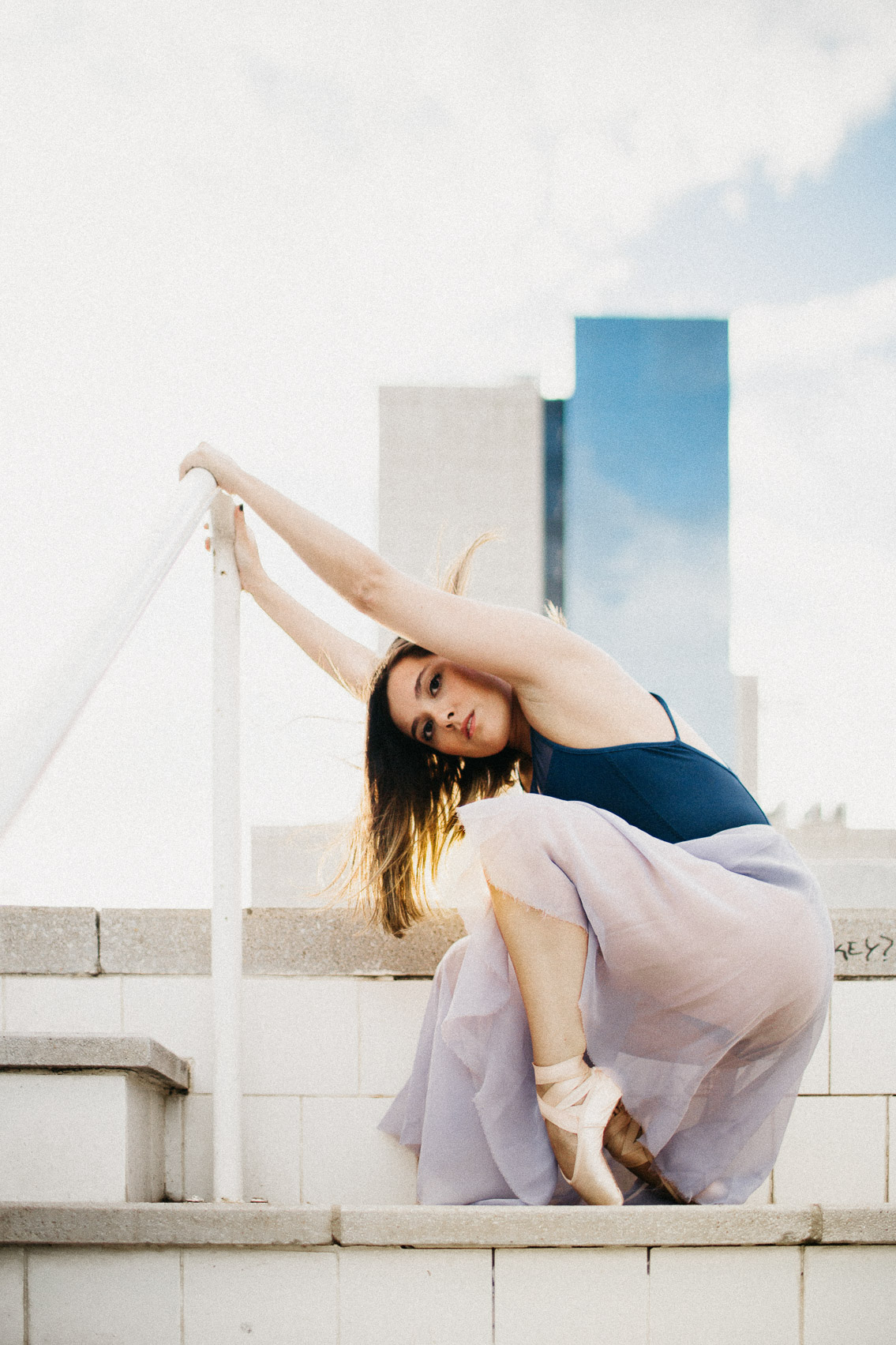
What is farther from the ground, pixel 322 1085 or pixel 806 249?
pixel 806 249

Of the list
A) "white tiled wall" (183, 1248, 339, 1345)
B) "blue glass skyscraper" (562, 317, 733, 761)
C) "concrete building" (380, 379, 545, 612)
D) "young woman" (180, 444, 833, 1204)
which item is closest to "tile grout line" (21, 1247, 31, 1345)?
"white tiled wall" (183, 1248, 339, 1345)

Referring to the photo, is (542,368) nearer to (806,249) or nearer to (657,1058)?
(806,249)

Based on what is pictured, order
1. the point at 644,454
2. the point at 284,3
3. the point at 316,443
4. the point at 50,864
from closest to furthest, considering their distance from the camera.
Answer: the point at 50,864, the point at 284,3, the point at 316,443, the point at 644,454

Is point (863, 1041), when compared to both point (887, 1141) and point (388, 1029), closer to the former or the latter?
point (887, 1141)

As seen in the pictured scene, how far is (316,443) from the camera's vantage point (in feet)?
104

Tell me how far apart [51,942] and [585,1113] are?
3.16 feet

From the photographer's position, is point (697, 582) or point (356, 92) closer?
point (356, 92)

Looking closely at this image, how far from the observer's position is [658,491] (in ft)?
115

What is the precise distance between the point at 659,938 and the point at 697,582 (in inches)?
1387

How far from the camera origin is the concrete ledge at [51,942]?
1.87 metres

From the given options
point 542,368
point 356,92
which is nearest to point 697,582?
point 542,368

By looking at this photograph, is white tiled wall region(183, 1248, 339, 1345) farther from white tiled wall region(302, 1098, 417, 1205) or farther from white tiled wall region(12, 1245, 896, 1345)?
white tiled wall region(302, 1098, 417, 1205)

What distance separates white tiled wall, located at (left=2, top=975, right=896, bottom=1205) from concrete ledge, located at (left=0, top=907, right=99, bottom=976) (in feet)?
0.06

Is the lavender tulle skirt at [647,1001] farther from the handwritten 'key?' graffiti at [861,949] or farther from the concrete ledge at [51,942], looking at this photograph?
the concrete ledge at [51,942]
